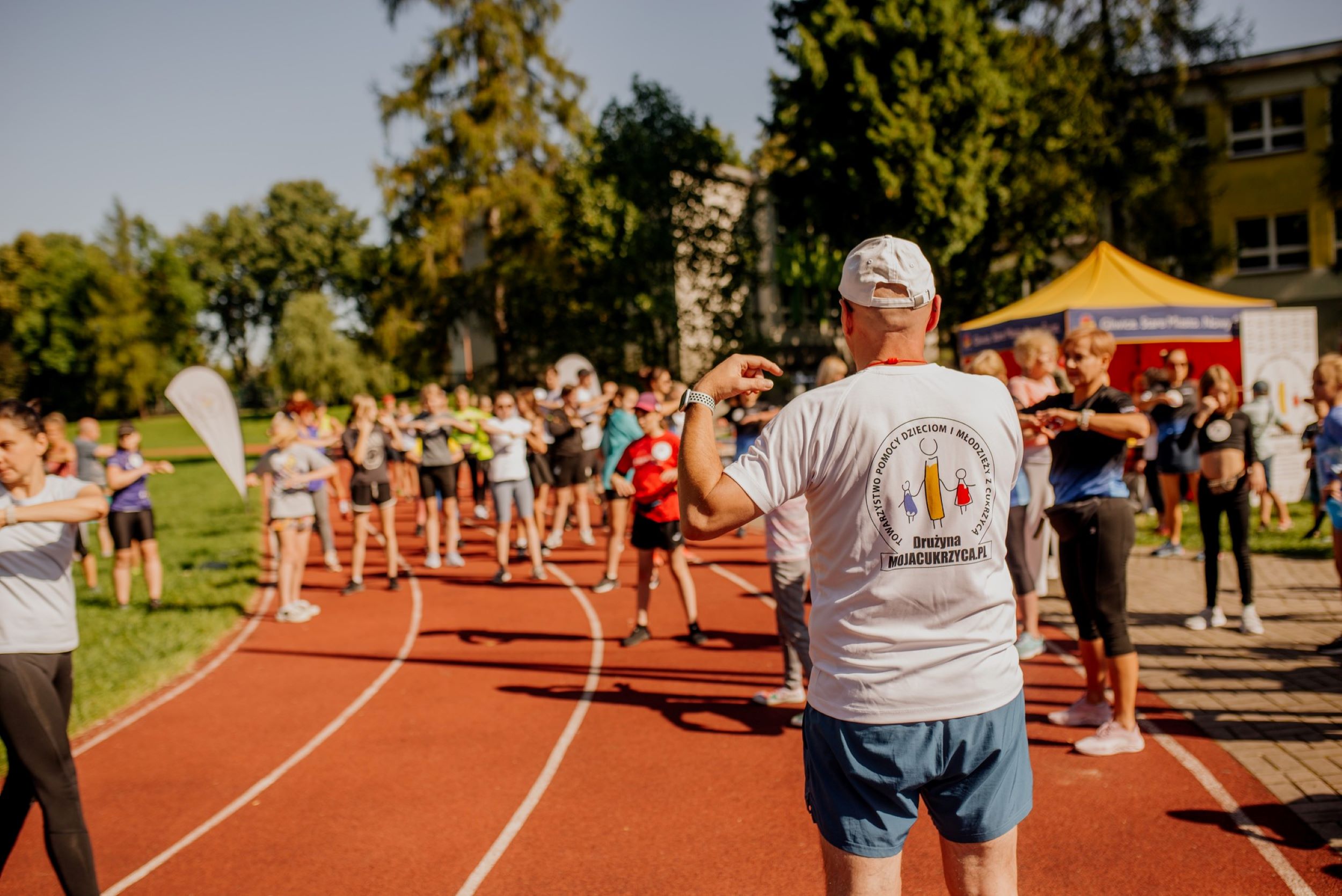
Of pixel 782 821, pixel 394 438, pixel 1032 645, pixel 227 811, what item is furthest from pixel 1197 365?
pixel 227 811

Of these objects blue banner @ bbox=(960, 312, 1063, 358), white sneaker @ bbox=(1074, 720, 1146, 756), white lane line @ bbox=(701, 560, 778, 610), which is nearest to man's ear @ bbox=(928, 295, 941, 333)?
white sneaker @ bbox=(1074, 720, 1146, 756)

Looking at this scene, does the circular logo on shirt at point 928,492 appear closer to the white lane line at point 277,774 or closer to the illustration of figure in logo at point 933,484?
the illustration of figure in logo at point 933,484

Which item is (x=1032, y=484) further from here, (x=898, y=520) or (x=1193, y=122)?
(x=1193, y=122)

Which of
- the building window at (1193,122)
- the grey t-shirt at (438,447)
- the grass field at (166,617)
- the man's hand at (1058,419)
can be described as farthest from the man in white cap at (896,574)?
the building window at (1193,122)

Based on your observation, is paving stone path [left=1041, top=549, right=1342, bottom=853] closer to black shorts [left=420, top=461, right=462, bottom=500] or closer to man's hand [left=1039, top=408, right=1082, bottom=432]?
man's hand [left=1039, top=408, right=1082, bottom=432]

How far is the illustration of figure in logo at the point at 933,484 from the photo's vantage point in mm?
2088

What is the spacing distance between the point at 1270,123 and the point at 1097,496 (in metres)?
31.2

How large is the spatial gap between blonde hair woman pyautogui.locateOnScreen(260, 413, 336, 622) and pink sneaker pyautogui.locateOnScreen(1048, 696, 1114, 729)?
724cm

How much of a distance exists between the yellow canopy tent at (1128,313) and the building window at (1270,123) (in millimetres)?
16743

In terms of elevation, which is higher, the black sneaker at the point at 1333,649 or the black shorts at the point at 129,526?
the black shorts at the point at 129,526

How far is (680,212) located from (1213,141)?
17034 mm

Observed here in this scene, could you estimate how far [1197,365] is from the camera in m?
16.8

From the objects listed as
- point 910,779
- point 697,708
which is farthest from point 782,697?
point 910,779

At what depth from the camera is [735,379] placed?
2279 mm
